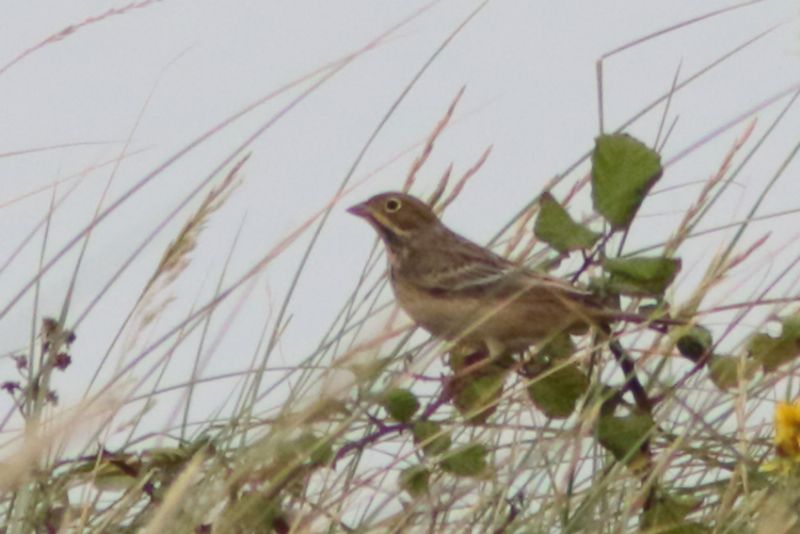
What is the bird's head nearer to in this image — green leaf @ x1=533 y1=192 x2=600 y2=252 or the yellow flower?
green leaf @ x1=533 y1=192 x2=600 y2=252

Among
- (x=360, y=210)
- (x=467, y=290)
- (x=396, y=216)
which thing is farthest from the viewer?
(x=360, y=210)

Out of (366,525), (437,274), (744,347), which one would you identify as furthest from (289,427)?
(437,274)

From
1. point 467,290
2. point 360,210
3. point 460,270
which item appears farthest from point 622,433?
point 360,210

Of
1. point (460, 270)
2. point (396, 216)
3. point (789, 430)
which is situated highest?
point (396, 216)

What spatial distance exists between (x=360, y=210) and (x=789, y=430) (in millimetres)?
2766

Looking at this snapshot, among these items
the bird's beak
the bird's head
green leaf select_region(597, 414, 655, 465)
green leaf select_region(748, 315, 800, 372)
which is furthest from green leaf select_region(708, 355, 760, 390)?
the bird's beak

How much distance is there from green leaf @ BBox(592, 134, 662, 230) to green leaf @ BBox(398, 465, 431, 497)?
573mm

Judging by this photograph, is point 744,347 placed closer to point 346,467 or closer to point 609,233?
point 609,233

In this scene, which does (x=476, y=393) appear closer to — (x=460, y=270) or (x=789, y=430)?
(x=789, y=430)

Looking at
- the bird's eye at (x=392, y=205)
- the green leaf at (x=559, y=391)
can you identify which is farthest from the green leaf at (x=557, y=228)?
the bird's eye at (x=392, y=205)

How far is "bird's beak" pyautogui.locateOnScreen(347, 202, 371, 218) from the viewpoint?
18.9 ft

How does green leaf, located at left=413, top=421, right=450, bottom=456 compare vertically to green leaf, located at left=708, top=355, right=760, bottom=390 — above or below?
above

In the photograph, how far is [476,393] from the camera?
3727 mm

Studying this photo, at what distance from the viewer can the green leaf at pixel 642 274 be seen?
3467 mm
